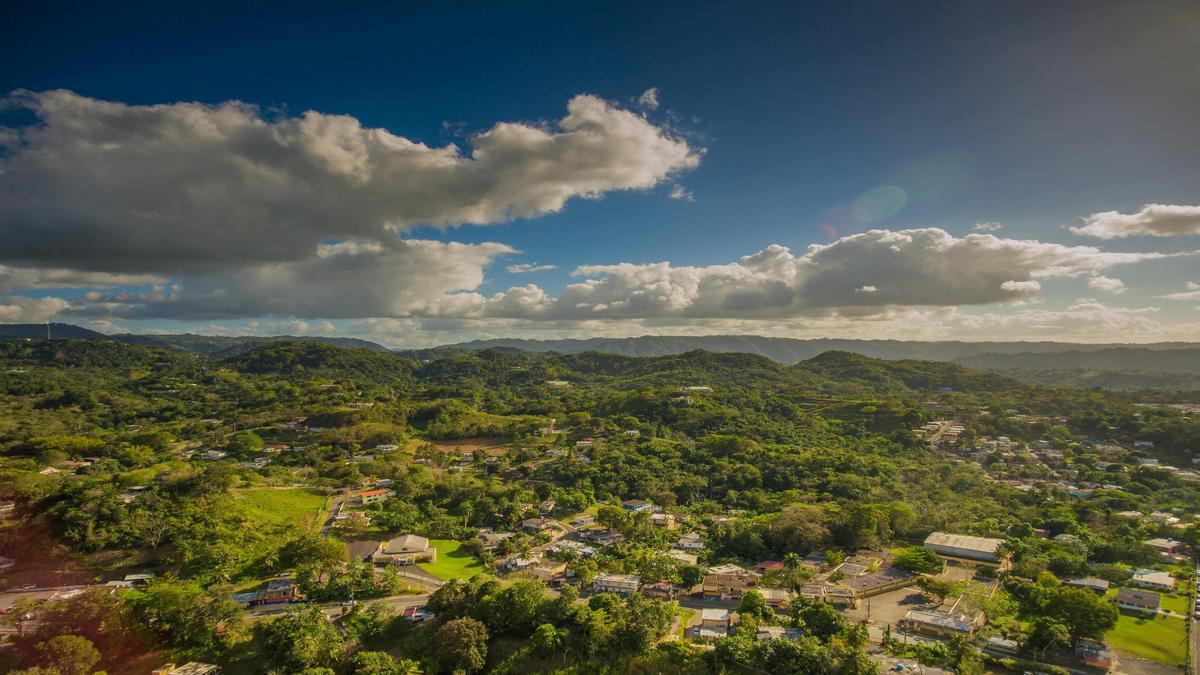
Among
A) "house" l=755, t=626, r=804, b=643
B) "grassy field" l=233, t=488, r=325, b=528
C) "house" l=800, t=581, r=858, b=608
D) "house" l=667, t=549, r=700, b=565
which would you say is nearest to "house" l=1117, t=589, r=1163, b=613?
"house" l=800, t=581, r=858, b=608

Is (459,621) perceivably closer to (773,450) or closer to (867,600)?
(867,600)

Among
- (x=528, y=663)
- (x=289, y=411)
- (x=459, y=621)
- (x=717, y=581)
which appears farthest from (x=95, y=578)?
(x=289, y=411)

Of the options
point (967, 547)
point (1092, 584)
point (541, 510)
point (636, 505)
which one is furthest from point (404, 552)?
point (1092, 584)

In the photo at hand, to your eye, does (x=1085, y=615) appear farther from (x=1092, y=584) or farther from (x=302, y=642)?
(x=302, y=642)

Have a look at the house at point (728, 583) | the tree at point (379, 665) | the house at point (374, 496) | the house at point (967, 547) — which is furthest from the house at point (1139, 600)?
the house at point (374, 496)

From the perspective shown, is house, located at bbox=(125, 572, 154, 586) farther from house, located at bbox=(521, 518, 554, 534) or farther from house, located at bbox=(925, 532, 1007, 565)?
house, located at bbox=(925, 532, 1007, 565)
